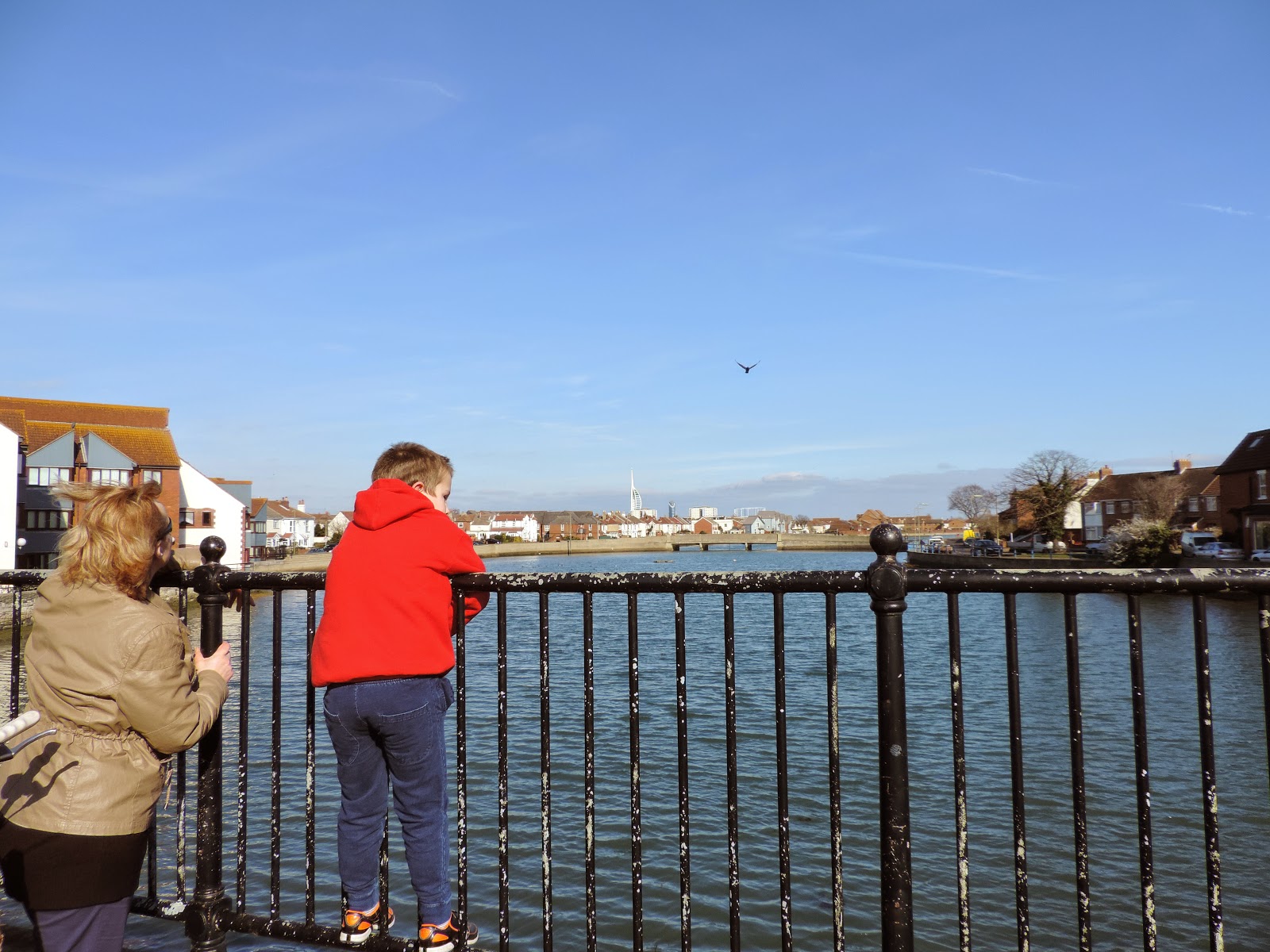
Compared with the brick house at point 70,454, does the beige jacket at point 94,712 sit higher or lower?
lower

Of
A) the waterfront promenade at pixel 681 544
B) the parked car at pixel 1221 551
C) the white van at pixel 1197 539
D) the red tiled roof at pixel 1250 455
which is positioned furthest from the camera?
the waterfront promenade at pixel 681 544

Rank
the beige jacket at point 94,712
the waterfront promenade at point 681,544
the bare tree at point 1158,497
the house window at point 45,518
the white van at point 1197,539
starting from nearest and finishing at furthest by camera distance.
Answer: the beige jacket at point 94,712
the house window at point 45,518
the white van at point 1197,539
the bare tree at point 1158,497
the waterfront promenade at point 681,544

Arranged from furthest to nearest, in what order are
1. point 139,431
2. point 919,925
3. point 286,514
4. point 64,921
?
point 286,514, point 139,431, point 919,925, point 64,921

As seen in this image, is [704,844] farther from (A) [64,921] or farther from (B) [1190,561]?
(B) [1190,561]

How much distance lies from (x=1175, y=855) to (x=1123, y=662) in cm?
1491

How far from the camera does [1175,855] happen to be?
32.1 ft

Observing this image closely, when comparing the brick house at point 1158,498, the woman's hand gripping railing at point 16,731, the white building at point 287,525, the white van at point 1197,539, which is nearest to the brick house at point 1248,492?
the white van at point 1197,539

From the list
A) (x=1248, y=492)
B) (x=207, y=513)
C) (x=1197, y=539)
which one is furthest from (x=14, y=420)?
(x=1197, y=539)

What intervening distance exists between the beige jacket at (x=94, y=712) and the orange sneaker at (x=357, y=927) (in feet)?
2.87

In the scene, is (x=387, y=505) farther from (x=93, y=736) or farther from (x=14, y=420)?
(x=14, y=420)

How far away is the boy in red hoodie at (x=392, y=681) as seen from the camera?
288 cm

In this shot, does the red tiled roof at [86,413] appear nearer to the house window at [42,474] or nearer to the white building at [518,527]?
the house window at [42,474]

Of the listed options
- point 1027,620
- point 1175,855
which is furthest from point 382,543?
point 1027,620

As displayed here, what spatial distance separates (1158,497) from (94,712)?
7468 centimetres
